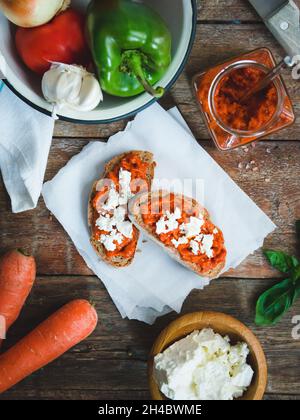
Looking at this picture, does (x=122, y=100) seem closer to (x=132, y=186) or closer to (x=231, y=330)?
(x=132, y=186)

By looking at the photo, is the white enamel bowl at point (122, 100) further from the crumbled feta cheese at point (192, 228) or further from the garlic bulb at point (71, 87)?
the crumbled feta cheese at point (192, 228)

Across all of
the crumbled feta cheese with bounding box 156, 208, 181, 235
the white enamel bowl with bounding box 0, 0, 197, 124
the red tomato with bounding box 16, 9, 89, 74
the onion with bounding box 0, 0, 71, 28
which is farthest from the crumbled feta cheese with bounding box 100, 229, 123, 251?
the onion with bounding box 0, 0, 71, 28

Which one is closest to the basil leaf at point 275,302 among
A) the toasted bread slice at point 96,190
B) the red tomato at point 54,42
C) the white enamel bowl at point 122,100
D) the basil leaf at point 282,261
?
the basil leaf at point 282,261

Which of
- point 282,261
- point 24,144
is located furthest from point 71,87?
point 282,261
